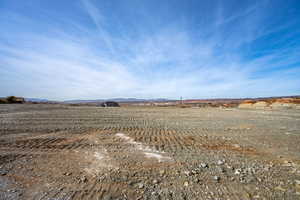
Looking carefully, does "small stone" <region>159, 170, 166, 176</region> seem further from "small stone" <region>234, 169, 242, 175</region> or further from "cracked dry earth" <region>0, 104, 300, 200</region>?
"small stone" <region>234, 169, 242, 175</region>

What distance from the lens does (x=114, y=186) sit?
8.74 feet

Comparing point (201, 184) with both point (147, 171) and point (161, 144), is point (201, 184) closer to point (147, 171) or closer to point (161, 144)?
point (147, 171)

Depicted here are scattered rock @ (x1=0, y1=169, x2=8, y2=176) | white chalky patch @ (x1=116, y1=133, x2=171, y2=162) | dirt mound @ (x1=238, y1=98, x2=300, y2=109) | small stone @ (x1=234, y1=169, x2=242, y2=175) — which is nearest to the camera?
scattered rock @ (x1=0, y1=169, x2=8, y2=176)

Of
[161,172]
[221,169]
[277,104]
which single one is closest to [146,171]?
[161,172]

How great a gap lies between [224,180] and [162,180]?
1391mm

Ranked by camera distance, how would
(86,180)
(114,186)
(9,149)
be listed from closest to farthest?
(114,186), (86,180), (9,149)

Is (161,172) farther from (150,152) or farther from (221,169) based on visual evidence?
(221,169)

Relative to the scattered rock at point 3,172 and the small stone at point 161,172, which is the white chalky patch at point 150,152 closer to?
the small stone at point 161,172

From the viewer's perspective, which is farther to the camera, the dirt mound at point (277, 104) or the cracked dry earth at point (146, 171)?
the dirt mound at point (277, 104)

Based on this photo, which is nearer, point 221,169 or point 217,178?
point 217,178

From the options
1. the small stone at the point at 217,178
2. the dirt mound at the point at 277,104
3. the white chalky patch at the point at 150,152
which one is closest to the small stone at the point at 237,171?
the small stone at the point at 217,178

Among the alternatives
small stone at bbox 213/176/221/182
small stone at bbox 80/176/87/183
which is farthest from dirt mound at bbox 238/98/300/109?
small stone at bbox 80/176/87/183

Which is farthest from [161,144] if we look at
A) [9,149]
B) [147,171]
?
[9,149]

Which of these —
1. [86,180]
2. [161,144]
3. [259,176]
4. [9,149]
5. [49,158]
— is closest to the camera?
[86,180]
